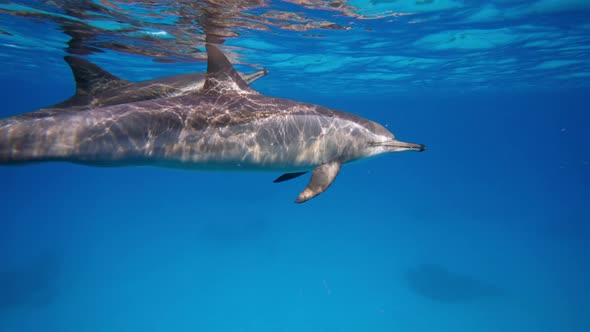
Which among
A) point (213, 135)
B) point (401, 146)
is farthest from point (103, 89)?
point (401, 146)

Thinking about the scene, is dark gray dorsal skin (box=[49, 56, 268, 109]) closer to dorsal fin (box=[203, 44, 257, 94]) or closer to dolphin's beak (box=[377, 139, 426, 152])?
dorsal fin (box=[203, 44, 257, 94])

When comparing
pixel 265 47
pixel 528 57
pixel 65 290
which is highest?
pixel 528 57

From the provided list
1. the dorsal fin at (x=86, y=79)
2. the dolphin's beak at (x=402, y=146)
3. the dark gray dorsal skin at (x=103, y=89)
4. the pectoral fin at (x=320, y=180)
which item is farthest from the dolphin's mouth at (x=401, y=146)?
the dorsal fin at (x=86, y=79)

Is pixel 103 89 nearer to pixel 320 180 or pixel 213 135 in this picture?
pixel 213 135

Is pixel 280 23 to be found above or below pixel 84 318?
above

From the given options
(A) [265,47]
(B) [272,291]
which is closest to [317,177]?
(A) [265,47]

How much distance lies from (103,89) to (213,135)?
345 centimetres

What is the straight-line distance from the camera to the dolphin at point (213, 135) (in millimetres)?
4406

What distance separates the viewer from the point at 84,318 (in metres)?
20.5

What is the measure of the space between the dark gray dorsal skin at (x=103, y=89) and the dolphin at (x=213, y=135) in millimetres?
1810

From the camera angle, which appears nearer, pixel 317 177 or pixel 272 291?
pixel 317 177

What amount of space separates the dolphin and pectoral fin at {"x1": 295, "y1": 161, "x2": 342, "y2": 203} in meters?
0.02

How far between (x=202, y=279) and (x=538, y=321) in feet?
70.6

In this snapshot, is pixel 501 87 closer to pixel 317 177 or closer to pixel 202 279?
pixel 202 279
